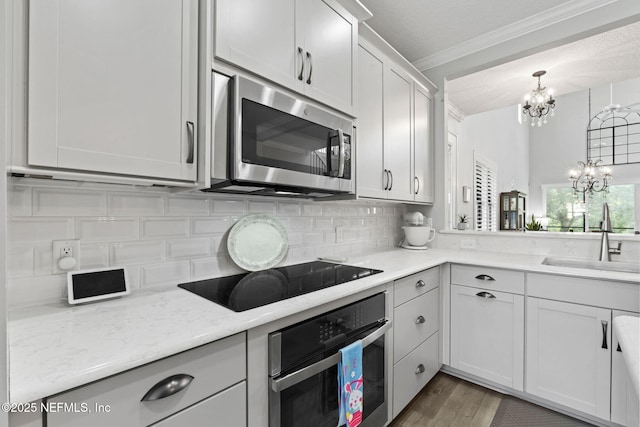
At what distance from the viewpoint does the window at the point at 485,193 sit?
4.44 m

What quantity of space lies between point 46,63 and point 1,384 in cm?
78

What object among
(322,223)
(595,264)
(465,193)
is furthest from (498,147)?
(322,223)

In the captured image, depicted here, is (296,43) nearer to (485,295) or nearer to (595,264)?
(485,295)

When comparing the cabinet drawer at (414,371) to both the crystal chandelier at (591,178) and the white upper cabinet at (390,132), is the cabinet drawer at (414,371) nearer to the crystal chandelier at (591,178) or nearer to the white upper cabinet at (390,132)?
the white upper cabinet at (390,132)

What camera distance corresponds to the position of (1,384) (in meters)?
0.48

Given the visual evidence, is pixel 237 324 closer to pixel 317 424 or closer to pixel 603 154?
pixel 317 424

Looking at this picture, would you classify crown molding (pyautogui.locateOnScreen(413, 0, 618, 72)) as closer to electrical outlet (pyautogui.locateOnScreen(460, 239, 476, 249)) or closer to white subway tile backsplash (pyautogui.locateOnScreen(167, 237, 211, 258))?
electrical outlet (pyautogui.locateOnScreen(460, 239, 476, 249))

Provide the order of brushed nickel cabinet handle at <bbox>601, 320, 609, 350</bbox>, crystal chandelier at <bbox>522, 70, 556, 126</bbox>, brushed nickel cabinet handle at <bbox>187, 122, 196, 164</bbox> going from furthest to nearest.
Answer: crystal chandelier at <bbox>522, 70, 556, 126</bbox>
brushed nickel cabinet handle at <bbox>601, 320, 609, 350</bbox>
brushed nickel cabinet handle at <bbox>187, 122, 196, 164</bbox>

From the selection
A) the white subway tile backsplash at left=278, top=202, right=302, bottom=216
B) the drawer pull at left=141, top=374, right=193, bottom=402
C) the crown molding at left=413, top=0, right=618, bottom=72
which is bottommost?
the drawer pull at left=141, top=374, right=193, bottom=402

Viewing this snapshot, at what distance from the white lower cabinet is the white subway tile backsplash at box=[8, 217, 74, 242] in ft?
4.83

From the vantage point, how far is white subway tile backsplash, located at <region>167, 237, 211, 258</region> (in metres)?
1.35

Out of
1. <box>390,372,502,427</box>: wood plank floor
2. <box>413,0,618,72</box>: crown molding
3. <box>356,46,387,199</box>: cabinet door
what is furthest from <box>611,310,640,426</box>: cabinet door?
<box>413,0,618,72</box>: crown molding

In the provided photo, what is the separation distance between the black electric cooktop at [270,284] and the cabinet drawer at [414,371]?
594 millimetres

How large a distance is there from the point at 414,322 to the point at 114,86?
6.01 ft
